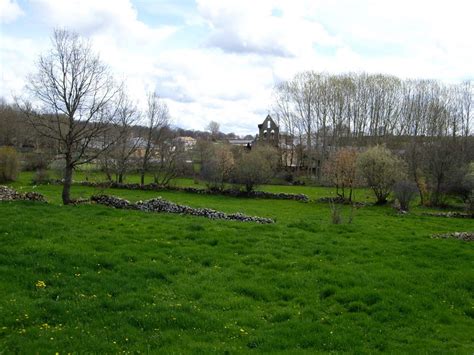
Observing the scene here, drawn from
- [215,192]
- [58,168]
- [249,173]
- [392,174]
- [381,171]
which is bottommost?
[215,192]

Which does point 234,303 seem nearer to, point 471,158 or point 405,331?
point 405,331

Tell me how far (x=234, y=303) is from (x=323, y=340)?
209 cm

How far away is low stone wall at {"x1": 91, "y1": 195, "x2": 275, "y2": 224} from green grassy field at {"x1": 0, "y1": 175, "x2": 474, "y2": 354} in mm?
3370

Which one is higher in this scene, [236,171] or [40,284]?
[236,171]

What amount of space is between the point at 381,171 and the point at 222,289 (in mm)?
25961

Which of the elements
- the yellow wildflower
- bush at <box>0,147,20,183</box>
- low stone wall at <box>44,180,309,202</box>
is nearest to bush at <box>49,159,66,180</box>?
low stone wall at <box>44,180,309,202</box>

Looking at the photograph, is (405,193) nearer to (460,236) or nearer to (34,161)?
(460,236)

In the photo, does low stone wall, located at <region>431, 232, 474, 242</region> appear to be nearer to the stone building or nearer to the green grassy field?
the green grassy field

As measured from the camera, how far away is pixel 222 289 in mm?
9156

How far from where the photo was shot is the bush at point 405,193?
28.6 metres

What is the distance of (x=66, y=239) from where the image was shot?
1196 centimetres

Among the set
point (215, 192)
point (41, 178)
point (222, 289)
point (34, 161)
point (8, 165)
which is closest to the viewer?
point (222, 289)

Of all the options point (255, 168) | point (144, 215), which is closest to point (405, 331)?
point (144, 215)

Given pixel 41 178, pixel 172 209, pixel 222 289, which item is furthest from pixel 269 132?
pixel 222 289
